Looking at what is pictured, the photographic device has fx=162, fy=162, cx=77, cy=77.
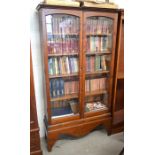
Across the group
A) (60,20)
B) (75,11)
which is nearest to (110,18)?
(75,11)

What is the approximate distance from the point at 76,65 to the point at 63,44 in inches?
11.8

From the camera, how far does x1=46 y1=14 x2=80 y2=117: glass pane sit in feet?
5.93

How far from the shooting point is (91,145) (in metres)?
2.09

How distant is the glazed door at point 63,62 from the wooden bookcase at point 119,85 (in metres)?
0.51

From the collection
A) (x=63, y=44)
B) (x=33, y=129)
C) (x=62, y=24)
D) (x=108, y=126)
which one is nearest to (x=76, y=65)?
(x=63, y=44)

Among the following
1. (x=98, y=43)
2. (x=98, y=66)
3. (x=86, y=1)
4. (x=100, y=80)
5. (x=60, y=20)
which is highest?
(x=86, y=1)

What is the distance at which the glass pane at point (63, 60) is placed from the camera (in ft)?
5.93

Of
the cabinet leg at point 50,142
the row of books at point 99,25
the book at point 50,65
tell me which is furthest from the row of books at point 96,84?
the cabinet leg at point 50,142
